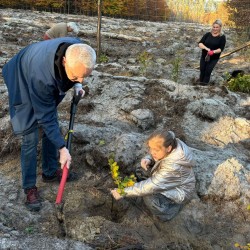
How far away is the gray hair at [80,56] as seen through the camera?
Result: 8.00 ft

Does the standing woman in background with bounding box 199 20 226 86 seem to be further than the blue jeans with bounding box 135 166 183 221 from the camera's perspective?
Yes

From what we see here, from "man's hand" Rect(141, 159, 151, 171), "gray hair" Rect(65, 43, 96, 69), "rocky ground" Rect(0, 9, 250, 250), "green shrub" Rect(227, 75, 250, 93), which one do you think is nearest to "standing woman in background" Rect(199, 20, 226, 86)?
"green shrub" Rect(227, 75, 250, 93)

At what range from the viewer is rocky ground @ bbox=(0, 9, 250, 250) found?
298 centimetres

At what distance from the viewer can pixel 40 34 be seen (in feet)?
36.3

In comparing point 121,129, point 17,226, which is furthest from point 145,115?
point 17,226

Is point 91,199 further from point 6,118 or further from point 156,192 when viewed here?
point 6,118

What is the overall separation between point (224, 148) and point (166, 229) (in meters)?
1.67

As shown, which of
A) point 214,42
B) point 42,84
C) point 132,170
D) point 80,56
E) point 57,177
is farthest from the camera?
point 214,42

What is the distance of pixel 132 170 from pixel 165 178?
2.96ft

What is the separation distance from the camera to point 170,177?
2.95 meters

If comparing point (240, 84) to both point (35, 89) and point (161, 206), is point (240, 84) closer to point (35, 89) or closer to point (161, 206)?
point (161, 206)

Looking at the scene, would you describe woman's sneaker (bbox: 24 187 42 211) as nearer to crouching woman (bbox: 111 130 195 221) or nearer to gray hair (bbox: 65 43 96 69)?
crouching woman (bbox: 111 130 195 221)

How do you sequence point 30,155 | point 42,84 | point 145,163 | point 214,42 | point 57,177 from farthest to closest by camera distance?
point 214,42, point 57,177, point 145,163, point 30,155, point 42,84

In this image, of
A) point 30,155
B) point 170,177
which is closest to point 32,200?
point 30,155
